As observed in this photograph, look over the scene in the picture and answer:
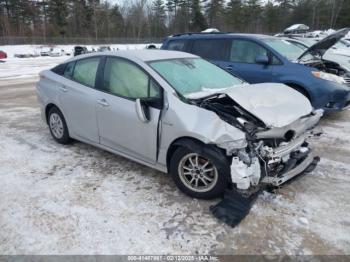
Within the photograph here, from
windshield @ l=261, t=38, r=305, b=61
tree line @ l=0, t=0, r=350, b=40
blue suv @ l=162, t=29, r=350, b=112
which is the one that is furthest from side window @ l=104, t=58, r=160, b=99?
tree line @ l=0, t=0, r=350, b=40

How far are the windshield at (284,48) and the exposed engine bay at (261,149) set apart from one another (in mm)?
3240

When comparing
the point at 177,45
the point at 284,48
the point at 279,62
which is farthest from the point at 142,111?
the point at 177,45

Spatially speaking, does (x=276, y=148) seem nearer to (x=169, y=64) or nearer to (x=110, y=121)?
(x=169, y=64)

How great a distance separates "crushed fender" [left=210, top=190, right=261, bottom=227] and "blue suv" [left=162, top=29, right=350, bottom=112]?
333 cm

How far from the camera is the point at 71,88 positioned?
4523 millimetres

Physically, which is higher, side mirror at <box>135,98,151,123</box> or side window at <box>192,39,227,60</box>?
side window at <box>192,39,227,60</box>

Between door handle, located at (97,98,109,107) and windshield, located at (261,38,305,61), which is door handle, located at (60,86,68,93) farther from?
windshield, located at (261,38,305,61)

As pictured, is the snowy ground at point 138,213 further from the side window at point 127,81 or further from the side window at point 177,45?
the side window at point 177,45

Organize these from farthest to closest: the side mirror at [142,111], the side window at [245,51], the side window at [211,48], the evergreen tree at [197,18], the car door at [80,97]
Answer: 1. the evergreen tree at [197,18]
2. the side window at [211,48]
3. the side window at [245,51]
4. the car door at [80,97]
5. the side mirror at [142,111]

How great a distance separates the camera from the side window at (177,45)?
768 cm

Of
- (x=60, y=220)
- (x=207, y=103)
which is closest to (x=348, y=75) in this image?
(x=207, y=103)

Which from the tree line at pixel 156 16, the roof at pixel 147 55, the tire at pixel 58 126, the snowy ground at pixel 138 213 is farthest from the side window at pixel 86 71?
the tree line at pixel 156 16

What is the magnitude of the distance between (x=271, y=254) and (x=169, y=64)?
2481 millimetres

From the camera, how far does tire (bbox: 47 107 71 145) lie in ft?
15.9
